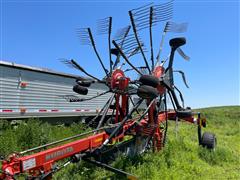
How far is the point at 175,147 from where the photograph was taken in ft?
30.1

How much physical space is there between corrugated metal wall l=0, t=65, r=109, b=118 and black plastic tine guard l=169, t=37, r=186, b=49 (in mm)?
6925

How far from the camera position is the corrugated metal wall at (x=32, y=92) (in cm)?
1216

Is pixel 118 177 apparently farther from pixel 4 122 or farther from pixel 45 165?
pixel 4 122

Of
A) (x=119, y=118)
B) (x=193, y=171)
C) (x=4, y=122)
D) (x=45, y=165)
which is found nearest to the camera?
(x=45, y=165)

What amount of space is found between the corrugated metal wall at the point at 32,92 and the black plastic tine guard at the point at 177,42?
6.93 metres

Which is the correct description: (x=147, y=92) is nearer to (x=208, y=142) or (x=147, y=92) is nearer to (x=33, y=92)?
(x=208, y=142)

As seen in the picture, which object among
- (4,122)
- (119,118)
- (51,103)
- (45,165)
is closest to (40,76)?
(51,103)

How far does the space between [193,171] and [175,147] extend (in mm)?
1605

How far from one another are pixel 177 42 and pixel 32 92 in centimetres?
758

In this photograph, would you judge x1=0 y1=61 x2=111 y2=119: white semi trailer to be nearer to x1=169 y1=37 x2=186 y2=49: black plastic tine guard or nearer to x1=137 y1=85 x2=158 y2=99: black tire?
x1=169 y1=37 x2=186 y2=49: black plastic tine guard

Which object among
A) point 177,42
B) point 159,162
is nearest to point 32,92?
point 177,42

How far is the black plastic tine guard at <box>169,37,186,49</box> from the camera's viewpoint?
8.17m

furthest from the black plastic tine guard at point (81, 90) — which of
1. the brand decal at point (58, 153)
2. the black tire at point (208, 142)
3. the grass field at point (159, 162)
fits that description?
the black tire at point (208, 142)

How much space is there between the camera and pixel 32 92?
13.5 m
